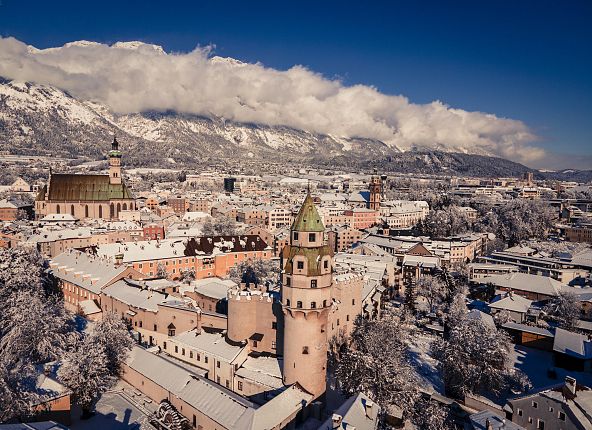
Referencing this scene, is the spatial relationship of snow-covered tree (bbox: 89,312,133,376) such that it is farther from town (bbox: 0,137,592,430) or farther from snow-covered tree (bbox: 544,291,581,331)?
snow-covered tree (bbox: 544,291,581,331)

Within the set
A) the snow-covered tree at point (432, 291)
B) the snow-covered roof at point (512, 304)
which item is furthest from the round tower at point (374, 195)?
the snow-covered roof at point (512, 304)

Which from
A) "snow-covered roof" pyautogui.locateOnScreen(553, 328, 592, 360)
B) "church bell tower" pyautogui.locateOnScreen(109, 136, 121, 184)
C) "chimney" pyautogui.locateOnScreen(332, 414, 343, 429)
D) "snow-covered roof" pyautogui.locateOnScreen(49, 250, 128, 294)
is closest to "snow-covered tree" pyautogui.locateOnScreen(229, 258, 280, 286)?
"snow-covered roof" pyautogui.locateOnScreen(49, 250, 128, 294)

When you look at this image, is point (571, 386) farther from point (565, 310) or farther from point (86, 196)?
point (86, 196)

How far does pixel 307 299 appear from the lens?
4194 centimetres

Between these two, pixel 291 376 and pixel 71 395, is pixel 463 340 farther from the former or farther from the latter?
pixel 71 395

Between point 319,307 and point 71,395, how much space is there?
2256 centimetres

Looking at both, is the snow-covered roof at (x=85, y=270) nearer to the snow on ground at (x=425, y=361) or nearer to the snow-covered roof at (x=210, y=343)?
the snow-covered roof at (x=210, y=343)

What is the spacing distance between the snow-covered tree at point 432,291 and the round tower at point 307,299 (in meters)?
42.4

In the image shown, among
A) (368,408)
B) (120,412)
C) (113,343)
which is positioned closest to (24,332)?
(113,343)

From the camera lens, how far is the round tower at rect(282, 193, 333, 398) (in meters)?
42.0

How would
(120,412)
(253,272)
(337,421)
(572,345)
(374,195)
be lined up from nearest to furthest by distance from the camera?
1. (337,421)
2. (120,412)
3. (572,345)
4. (253,272)
5. (374,195)

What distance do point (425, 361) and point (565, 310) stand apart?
24271 millimetres

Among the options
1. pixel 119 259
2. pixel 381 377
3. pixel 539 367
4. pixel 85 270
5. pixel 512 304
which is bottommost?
pixel 539 367

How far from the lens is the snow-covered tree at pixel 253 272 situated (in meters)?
81.3
